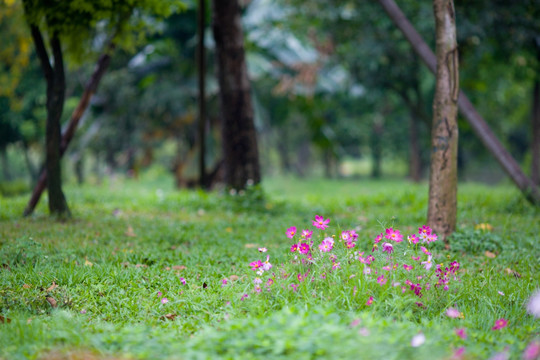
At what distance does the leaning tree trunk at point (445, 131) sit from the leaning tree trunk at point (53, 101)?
5019mm

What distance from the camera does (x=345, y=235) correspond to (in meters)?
3.74

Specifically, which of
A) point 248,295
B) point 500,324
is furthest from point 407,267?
point 248,295

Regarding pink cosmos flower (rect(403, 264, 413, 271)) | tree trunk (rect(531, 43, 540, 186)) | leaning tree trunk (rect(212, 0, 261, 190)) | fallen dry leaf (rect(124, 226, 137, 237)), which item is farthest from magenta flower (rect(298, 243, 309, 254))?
tree trunk (rect(531, 43, 540, 186))

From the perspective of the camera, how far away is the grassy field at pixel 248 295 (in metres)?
2.66

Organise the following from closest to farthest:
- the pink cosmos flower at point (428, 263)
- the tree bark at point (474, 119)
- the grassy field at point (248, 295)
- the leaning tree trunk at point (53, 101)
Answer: the grassy field at point (248, 295) → the pink cosmos flower at point (428, 263) → the leaning tree trunk at point (53, 101) → the tree bark at point (474, 119)

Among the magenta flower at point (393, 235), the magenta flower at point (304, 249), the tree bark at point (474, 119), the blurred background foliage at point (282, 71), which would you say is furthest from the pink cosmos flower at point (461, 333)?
the blurred background foliage at point (282, 71)

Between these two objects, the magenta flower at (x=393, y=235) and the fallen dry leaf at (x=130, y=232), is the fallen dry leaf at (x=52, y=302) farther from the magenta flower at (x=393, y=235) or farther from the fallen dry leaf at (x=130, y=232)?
the magenta flower at (x=393, y=235)

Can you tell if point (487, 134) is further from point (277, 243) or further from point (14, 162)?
point (14, 162)

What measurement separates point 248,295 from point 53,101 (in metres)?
4.65

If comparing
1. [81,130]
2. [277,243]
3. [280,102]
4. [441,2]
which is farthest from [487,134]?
[81,130]

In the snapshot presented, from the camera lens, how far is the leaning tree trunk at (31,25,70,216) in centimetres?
660

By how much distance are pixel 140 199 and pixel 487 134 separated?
657 centimetres

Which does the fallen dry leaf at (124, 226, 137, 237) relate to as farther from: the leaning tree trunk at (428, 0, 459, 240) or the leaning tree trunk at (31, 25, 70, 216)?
the leaning tree trunk at (428, 0, 459, 240)

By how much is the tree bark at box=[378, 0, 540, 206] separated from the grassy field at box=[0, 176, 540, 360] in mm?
1503
